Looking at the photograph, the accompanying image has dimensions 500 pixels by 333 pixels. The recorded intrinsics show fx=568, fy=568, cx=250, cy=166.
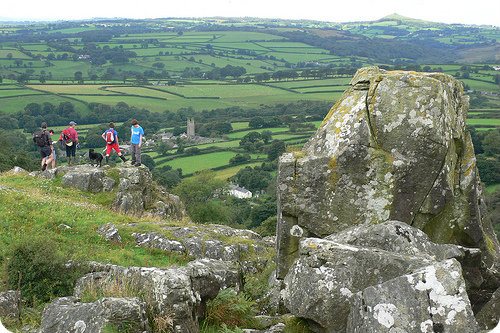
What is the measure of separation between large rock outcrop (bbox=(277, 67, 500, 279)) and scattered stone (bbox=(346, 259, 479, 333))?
5.17 meters

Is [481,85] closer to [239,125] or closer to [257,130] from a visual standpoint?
[239,125]

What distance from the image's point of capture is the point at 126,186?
2989 centimetres

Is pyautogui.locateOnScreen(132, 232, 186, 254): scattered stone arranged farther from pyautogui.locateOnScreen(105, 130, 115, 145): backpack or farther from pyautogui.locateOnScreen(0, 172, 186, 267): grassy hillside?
pyautogui.locateOnScreen(105, 130, 115, 145): backpack

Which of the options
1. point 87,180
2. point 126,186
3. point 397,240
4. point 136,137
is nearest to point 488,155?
point 136,137

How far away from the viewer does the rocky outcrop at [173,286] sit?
10406mm

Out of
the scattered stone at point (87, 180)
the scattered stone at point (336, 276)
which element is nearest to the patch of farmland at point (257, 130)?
the scattered stone at point (87, 180)

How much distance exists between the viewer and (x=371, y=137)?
14297 millimetres

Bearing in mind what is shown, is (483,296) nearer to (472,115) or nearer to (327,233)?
(327,233)

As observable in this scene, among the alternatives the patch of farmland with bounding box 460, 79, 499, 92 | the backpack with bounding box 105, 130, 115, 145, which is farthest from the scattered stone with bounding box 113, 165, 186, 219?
the patch of farmland with bounding box 460, 79, 499, 92

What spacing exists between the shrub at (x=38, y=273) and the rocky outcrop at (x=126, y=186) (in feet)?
43.0

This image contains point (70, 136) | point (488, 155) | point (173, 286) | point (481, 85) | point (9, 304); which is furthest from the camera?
point (481, 85)

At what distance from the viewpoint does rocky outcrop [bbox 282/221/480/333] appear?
341 inches

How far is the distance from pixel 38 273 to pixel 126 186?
1477 centimetres

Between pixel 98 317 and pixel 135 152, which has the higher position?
pixel 98 317
